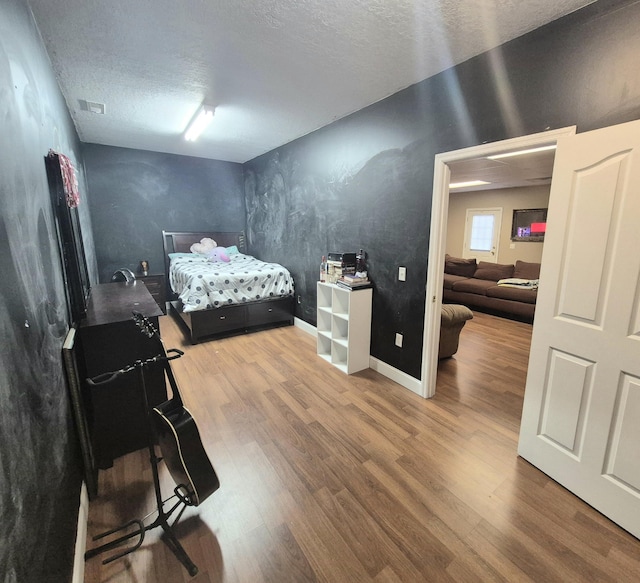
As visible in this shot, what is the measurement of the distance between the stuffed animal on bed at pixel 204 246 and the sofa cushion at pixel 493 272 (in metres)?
5.15

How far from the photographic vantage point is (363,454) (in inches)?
78.9

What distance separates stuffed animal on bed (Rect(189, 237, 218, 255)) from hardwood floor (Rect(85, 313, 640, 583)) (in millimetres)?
3172

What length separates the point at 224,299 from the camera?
13.0 ft

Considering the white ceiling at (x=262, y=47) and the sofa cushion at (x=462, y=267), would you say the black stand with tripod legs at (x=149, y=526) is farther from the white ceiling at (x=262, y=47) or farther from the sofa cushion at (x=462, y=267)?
the sofa cushion at (x=462, y=267)

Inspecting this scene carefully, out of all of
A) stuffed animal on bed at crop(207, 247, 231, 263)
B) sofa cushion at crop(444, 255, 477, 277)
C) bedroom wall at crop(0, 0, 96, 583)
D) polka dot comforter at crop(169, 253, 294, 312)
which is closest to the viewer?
bedroom wall at crop(0, 0, 96, 583)

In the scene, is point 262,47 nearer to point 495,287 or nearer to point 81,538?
point 81,538

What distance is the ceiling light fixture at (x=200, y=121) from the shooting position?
295cm

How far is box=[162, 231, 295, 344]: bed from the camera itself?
3.83 metres

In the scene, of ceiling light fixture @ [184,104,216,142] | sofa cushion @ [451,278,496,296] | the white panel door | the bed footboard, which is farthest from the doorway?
sofa cushion @ [451,278,496,296]

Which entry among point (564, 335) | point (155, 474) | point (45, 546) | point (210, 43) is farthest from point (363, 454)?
point (210, 43)

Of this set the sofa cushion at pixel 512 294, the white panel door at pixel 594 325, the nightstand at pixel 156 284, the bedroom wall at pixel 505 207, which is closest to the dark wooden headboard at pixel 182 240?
the nightstand at pixel 156 284

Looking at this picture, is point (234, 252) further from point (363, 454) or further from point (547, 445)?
point (547, 445)

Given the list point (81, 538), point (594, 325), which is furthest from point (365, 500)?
point (594, 325)

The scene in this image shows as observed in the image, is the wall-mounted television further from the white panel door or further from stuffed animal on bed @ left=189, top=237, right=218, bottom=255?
stuffed animal on bed @ left=189, top=237, right=218, bottom=255
